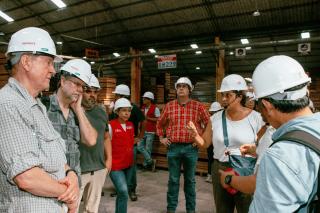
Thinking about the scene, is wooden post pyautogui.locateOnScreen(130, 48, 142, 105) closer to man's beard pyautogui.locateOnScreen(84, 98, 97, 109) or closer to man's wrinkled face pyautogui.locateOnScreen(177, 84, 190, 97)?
man's wrinkled face pyautogui.locateOnScreen(177, 84, 190, 97)

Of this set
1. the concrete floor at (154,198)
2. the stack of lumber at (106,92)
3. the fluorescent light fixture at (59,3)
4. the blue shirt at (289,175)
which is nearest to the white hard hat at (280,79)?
the blue shirt at (289,175)

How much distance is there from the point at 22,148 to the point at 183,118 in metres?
3.87

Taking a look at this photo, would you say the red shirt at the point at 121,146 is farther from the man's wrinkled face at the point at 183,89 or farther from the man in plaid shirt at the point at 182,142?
the man's wrinkled face at the point at 183,89

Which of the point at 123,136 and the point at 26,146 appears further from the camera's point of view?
the point at 123,136

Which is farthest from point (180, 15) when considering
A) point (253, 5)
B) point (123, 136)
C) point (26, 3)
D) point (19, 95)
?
point (19, 95)

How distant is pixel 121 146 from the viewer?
464cm

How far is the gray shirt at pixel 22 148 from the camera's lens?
59.1 inches

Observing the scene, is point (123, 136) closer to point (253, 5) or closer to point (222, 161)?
point (222, 161)

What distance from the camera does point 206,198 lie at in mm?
6223

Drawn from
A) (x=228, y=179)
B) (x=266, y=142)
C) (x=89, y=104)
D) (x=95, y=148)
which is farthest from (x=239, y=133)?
(x=89, y=104)

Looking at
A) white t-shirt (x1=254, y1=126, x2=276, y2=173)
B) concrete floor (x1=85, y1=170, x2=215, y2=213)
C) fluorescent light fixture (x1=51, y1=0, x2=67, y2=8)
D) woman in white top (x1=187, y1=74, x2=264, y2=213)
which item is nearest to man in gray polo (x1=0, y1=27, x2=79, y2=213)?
white t-shirt (x1=254, y1=126, x2=276, y2=173)

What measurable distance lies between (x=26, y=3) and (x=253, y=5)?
1164cm

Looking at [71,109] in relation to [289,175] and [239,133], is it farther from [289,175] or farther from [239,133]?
[289,175]

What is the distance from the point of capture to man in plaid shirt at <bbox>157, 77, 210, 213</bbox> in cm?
500
